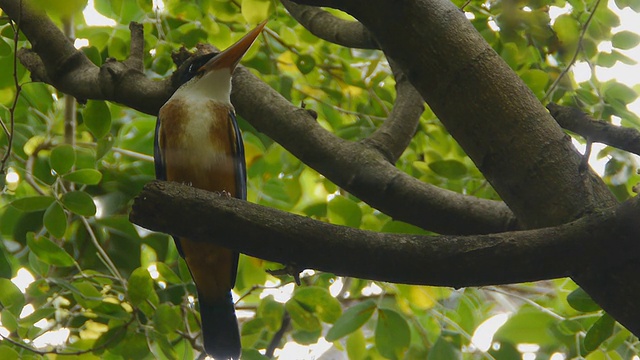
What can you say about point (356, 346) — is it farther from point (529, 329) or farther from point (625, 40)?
point (625, 40)

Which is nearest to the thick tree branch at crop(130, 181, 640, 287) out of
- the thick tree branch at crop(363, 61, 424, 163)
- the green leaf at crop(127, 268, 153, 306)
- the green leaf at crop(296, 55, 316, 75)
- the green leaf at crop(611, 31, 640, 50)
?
the thick tree branch at crop(363, 61, 424, 163)

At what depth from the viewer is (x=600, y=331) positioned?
7.90ft

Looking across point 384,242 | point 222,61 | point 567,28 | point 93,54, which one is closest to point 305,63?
point 222,61

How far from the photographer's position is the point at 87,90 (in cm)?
289

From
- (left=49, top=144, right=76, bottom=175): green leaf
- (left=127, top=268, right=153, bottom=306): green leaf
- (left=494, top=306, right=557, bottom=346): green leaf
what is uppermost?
(left=49, top=144, right=76, bottom=175): green leaf

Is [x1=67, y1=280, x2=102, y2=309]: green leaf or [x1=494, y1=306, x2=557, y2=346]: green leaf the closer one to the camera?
[x1=67, y1=280, x2=102, y2=309]: green leaf

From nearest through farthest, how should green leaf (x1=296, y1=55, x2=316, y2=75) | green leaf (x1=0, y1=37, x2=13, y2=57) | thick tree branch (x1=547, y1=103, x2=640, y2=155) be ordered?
thick tree branch (x1=547, y1=103, x2=640, y2=155)
green leaf (x1=0, y1=37, x2=13, y2=57)
green leaf (x1=296, y1=55, x2=316, y2=75)

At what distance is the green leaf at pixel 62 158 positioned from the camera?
2.82 metres

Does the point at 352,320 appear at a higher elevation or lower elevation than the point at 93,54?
lower

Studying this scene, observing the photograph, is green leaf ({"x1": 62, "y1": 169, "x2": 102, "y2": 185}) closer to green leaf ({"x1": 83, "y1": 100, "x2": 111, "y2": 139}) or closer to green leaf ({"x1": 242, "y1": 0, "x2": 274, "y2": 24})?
green leaf ({"x1": 83, "y1": 100, "x2": 111, "y2": 139})

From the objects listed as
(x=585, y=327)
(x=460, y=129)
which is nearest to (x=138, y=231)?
(x=460, y=129)

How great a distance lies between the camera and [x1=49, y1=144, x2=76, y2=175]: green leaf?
2816 millimetres

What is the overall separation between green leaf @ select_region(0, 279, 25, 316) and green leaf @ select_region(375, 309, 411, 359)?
1458mm

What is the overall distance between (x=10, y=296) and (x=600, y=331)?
7.18 ft
